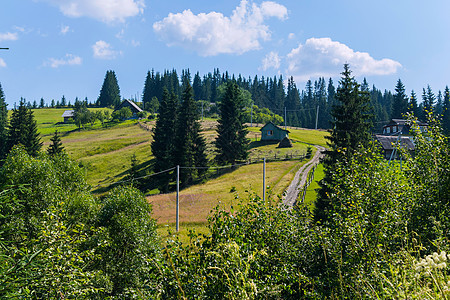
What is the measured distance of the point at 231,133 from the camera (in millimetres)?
61594

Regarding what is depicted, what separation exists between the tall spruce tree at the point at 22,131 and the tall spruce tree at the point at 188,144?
25.8 metres

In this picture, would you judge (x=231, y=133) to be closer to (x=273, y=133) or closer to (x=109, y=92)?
(x=273, y=133)

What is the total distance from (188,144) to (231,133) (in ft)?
32.6

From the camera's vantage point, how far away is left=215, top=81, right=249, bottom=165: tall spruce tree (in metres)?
60.6

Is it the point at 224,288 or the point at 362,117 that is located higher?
the point at 362,117

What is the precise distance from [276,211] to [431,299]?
5.89 metres

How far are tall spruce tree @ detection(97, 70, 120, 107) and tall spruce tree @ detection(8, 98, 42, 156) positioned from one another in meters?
117

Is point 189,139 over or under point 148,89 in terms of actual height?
under

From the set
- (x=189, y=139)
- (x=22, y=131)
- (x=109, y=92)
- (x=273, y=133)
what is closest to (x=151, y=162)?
(x=189, y=139)

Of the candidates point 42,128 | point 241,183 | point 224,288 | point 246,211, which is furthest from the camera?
point 42,128

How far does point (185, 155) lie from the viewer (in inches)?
2208

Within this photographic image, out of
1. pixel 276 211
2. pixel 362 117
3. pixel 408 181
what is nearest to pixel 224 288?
pixel 276 211

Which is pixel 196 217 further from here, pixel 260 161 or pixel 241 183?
pixel 260 161

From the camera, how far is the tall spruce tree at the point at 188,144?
5531 cm
